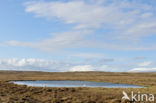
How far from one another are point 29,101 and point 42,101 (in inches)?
62.3

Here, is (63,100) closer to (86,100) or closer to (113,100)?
(86,100)

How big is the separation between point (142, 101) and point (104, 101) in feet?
15.3

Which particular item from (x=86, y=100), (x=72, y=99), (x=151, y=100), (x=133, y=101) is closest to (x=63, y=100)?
(x=72, y=99)

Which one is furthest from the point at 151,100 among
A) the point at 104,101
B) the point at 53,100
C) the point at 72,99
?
the point at 53,100

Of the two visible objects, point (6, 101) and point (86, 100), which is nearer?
point (6, 101)

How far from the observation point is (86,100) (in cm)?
2500

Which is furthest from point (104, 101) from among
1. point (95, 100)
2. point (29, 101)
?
point (29, 101)

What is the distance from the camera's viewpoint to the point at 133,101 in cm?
2445

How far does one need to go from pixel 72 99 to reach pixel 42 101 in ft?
12.6

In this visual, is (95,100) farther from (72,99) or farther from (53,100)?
(53,100)

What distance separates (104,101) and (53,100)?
21.0 ft

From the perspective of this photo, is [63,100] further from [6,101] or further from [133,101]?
[133,101]

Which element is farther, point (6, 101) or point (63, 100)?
point (63, 100)

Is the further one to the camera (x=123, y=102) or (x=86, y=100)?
(x=86, y=100)
